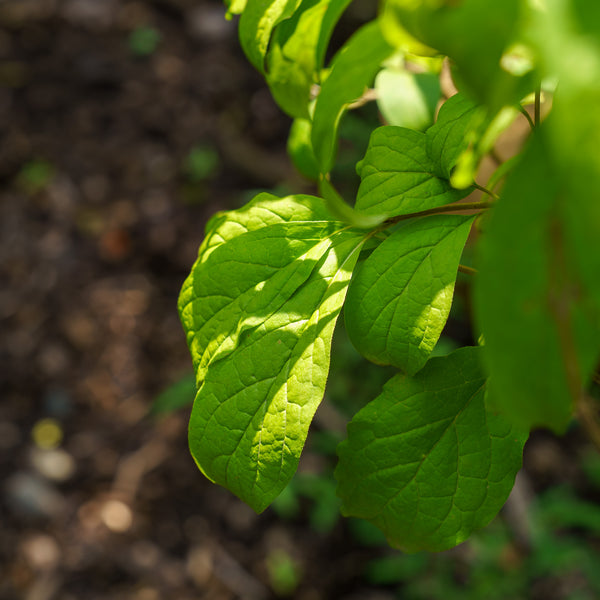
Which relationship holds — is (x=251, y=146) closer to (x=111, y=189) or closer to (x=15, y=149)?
(x=111, y=189)

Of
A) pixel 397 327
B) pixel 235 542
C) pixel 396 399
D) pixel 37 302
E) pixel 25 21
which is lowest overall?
pixel 235 542

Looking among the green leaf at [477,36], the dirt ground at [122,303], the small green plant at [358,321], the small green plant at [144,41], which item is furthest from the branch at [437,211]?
the small green plant at [144,41]

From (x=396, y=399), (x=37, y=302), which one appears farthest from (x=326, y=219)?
(x=37, y=302)

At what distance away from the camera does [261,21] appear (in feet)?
2.29

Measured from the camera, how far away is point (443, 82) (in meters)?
1.44

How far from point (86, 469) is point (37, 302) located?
966 mm

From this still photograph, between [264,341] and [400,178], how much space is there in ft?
0.80

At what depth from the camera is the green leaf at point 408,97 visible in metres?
1.09

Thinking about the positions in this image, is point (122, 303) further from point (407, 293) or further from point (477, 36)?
point (477, 36)

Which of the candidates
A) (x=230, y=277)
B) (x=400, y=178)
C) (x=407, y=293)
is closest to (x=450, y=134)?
(x=400, y=178)

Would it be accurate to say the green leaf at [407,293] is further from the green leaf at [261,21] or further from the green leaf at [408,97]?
the green leaf at [408,97]

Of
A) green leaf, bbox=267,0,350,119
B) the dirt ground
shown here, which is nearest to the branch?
green leaf, bbox=267,0,350,119

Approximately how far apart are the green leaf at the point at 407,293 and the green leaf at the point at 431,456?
0.21 ft

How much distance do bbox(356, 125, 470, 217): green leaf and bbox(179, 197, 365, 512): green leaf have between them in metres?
0.06
